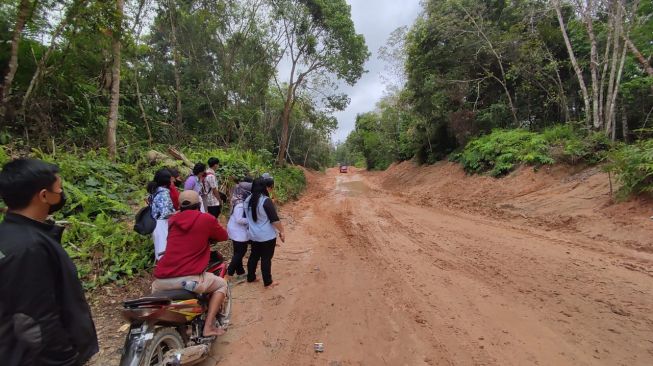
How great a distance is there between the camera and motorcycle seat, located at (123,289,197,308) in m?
2.72

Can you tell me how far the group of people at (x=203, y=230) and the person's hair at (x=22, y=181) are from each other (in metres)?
1.70

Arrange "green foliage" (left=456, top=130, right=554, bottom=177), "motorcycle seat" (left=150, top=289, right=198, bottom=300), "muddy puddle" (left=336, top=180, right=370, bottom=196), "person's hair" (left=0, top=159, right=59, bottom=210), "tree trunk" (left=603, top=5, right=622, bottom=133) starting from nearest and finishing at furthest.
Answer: "person's hair" (left=0, top=159, right=59, bottom=210)
"motorcycle seat" (left=150, top=289, right=198, bottom=300)
"tree trunk" (left=603, top=5, right=622, bottom=133)
"green foliage" (left=456, top=130, right=554, bottom=177)
"muddy puddle" (left=336, top=180, right=370, bottom=196)

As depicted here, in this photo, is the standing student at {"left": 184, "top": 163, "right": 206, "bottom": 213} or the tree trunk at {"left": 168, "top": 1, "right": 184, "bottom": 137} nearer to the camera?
the standing student at {"left": 184, "top": 163, "right": 206, "bottom": 213}

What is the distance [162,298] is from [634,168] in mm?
9774

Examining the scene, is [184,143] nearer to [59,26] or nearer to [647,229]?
[59,26]

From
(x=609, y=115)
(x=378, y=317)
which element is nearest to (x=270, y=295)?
(x=378, y=317)

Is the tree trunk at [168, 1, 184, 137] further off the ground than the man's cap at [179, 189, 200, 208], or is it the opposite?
the tree trunk at [168, 1, 184, 137]

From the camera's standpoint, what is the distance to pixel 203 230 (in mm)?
3477

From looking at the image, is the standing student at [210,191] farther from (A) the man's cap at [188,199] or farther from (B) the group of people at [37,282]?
(B) the group of people at [37,282]

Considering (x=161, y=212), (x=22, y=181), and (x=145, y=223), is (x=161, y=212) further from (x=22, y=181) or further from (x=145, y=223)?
(x=22, y=181)

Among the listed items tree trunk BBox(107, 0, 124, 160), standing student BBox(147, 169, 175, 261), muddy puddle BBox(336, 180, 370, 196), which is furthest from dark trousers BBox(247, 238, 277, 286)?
muddy puddle BBox(336, 180, 370, 196)

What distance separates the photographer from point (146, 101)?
17.0 metres

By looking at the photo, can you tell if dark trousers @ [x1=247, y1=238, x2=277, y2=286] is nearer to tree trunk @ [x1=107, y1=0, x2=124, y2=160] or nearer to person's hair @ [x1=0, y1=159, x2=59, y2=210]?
person's hair @ [x1=0, y1=159, x2=59, y2=210]

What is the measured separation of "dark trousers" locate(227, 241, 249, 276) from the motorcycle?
229 cm
